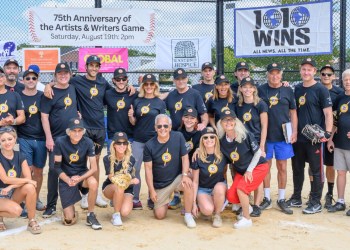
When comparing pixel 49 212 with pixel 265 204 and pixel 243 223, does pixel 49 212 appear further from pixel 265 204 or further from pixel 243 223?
pixel 265 204

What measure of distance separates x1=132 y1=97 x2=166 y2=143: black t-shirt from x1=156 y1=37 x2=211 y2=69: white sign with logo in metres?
3.75

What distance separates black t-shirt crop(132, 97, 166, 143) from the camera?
629cm

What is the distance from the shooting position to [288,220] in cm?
588

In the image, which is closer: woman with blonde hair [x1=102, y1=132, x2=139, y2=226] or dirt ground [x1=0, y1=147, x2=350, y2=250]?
dirt ground [x1=0, y1=147, x2=350, y2=250]

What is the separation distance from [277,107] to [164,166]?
174 cm

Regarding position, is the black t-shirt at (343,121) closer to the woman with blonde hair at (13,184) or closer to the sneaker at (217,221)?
the sneaker at (217,221)

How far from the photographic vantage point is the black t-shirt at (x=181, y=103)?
6.31 m

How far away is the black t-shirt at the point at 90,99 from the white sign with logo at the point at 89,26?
3341mm

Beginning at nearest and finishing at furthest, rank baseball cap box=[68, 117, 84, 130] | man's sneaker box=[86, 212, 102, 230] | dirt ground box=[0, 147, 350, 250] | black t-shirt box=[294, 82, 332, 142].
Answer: dirt ground box=[0, 147, 350, 250] → man's sneaker box=[86, 212, 102, 230] → baseball cap box=[68, 117, 84, 130] → black t-shirt box=[294, 82, 332, 142]

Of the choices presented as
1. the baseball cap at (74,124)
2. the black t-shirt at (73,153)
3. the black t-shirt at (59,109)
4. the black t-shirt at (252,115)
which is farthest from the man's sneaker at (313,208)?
the black t-shirt at (59,109)

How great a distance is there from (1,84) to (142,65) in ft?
19.8

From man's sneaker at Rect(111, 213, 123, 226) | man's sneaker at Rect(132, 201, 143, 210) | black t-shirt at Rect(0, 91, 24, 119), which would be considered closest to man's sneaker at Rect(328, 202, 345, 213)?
man's sneaker at Rect(132, 201, 143, 210)

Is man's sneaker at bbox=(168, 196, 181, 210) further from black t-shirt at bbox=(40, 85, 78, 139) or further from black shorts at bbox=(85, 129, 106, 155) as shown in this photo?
black t-shirt at bbox=(40, 85, 78, 139)

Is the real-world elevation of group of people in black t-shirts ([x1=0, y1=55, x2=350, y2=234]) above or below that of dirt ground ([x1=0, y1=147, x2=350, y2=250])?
above
